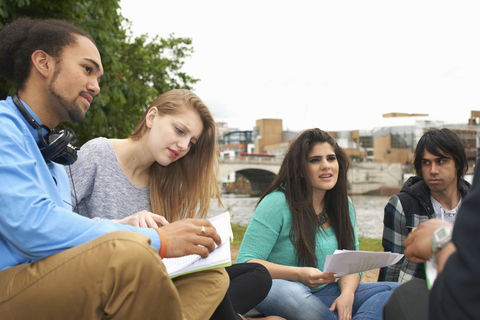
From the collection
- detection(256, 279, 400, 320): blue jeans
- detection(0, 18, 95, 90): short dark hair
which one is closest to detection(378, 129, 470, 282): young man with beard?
detection(256, 279, 400, 320): blue jeans

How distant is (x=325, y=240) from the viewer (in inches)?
92.5

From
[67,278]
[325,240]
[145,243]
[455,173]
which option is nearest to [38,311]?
[67,278]

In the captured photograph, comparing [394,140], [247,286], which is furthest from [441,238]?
[394,140]

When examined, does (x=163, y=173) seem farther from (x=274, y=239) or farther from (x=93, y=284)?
(x=93, y=284)

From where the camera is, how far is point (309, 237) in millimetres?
2268

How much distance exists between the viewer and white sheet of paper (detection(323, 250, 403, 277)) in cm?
172

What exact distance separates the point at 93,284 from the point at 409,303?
81 centimetres

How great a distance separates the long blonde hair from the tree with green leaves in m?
2.47

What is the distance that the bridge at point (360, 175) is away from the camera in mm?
38781

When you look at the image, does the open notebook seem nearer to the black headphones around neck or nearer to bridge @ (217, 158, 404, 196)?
the black headphones around neck

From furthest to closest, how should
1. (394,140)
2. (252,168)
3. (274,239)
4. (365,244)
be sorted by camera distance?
(394,140), (252,168), (365,244), (274,239)

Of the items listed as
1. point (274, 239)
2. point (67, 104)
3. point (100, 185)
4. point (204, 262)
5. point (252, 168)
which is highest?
point (67, 104)

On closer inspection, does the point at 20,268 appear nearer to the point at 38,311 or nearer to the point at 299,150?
the point at 38,311

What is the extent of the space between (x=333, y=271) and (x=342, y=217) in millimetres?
633
